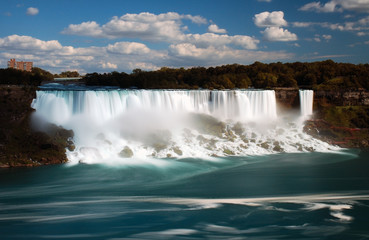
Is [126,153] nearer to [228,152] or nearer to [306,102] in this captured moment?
[228,152]

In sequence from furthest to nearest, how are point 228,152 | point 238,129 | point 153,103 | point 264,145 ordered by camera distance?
point 153,103, point 238,129, point 264,145, point 228,152

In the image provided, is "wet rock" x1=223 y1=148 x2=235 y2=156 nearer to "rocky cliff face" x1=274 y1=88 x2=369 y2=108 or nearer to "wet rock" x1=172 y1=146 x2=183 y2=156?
"wet rock" x1=172 y1=146 x2=183 y2=156

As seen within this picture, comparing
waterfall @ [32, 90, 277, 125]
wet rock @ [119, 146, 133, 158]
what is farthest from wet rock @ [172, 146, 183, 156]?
waterfall @ [32, 90, 277, 125]

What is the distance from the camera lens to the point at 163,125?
30.3 m

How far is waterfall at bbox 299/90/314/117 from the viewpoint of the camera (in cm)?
3712

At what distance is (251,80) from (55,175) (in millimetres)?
37331

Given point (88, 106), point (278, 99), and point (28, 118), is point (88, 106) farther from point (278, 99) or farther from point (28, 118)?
point (278, 99)

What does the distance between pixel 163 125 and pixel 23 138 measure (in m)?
10.8

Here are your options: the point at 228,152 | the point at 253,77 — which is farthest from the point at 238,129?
the point at 253,77

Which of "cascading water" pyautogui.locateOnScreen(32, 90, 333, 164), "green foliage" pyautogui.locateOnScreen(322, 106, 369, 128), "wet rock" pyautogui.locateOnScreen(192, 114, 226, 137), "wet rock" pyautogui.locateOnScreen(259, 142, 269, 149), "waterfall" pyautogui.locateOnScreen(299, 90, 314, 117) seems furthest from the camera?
"waterfall" pyautogui.locateOnScreen(299, 90, 314, 117)

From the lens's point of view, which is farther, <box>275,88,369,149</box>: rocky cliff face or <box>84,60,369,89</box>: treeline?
<box>84,60,369,89</box>: treeline

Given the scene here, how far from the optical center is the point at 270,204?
50.3 feet

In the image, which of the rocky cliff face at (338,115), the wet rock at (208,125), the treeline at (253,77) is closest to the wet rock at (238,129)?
the wet rock at (208,125)

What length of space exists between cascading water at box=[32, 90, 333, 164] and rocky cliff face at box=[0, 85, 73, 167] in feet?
2.92
